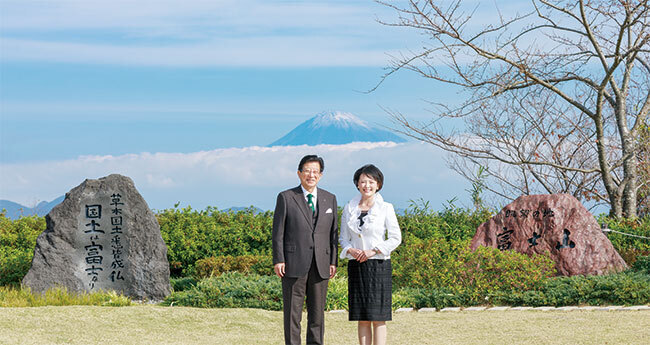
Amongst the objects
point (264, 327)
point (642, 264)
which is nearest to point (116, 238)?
point (264, 327)

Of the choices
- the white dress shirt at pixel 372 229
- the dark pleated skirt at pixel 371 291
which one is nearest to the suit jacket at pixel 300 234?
the white dress shirt at pixel 372 229

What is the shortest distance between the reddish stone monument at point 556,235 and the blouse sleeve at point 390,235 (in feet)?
16.9

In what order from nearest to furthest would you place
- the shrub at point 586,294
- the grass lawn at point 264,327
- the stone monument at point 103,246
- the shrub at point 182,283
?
the grass lawn at point 264,327, the shrub at point 586,294, the stone monument at point 103,246, the shrub at point 182,283

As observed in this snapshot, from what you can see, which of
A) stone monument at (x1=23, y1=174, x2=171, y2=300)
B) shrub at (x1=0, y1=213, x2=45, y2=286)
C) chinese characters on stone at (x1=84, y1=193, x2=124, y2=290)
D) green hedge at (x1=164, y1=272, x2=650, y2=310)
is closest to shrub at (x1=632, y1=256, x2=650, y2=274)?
green hedge at (x1=164, y1=272, x2=650, y2=310)

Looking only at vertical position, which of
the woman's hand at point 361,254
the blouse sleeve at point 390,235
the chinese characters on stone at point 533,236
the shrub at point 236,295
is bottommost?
the shrub at point 236,295

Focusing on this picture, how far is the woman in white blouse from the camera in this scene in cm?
503

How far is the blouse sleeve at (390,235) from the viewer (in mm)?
5004

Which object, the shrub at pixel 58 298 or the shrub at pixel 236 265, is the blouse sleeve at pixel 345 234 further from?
the shrub at pixel 236 265

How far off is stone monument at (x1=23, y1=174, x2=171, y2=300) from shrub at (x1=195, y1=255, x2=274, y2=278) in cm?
94

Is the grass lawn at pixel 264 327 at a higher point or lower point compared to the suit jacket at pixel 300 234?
lower

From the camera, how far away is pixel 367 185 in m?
5.05

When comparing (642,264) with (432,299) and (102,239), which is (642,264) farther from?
(102,239)

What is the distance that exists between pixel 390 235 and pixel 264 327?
7.77 ft

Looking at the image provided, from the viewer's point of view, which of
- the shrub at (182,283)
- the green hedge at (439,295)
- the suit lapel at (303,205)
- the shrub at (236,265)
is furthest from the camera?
the shrub at (182,283)
